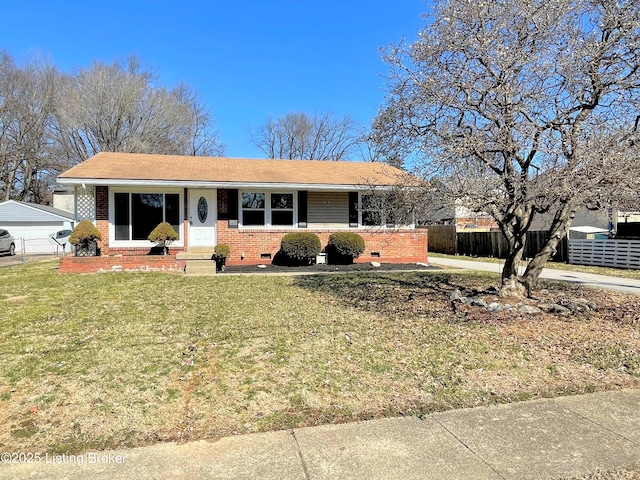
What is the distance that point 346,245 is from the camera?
43.9ft

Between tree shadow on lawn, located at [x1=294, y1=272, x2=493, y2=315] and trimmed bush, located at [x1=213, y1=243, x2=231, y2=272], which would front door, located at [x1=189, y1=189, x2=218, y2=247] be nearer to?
trimmed bush, located at [x1=213, y1=243, x2=231, y2=272]

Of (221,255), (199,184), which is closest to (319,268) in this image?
(221,255)

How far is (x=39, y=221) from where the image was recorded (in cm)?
2684

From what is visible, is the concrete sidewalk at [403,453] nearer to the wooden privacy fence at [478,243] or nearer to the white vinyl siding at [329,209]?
the white vinyl siding at [329,209]

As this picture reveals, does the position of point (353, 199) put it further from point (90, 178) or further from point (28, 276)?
point (28, 276)

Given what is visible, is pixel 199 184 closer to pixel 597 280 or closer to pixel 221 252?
pixel 221 252

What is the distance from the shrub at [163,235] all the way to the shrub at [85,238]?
157 centimetres

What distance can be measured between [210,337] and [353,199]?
10187mm

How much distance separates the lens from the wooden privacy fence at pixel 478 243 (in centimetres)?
1798

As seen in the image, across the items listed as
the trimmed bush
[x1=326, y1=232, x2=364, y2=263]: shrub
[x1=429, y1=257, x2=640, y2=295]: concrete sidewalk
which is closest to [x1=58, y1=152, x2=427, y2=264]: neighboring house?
the trimmed bush

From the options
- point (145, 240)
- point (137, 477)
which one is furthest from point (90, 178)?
point (137, 477)

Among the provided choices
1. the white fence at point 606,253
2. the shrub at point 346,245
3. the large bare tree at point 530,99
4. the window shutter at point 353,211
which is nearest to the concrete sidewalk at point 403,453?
the large bare tree at point 530,99

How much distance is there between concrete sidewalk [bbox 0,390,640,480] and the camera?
262 cm

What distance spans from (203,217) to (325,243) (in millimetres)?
4272
